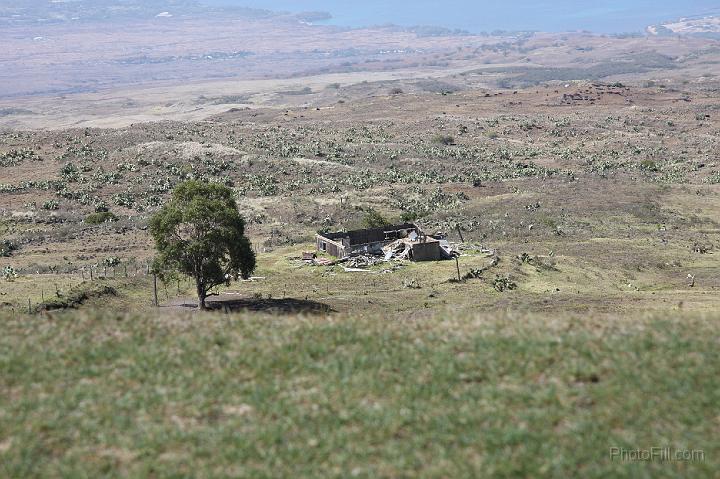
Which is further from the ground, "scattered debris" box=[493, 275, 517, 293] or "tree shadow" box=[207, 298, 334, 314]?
"tree shadow" box=[207, 298, 334, 314]

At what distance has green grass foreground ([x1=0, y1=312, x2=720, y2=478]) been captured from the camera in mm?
11680

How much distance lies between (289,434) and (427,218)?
54155 mm

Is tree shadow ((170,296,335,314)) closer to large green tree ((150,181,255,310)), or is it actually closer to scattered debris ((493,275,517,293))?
large green tree ((150,181,255,310))

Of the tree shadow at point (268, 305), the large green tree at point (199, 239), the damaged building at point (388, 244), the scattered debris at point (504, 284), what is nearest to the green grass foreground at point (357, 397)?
the large green tree at point (199, 239)

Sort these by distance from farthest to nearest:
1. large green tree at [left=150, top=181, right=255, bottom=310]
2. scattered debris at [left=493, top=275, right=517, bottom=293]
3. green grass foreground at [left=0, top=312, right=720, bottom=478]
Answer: scattered debris at [left=493, top=275, right=517, bottom=293] < large green tree at [left=150, top=181, right=255, bottom=310] < green grass foreground at [left=0, top=312, right=720, bottom=478]

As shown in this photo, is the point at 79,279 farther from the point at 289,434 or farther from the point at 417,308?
the point at 289,434

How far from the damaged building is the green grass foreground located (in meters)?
31.4

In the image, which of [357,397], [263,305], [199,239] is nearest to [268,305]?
[263,305]

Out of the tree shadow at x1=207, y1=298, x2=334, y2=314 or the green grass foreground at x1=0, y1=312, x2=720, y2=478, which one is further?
the tree shadow at x1=207, y1=298, x2=334, y2=314

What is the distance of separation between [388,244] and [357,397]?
3788cm

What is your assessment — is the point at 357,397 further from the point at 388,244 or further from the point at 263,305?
the point at 388,244

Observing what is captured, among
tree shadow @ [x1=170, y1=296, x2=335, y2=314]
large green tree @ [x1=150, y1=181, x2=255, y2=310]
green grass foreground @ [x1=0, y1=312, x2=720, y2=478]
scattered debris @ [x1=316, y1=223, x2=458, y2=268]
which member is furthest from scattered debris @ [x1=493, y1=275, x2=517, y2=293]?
green grass foreground @ [x1=0, y1=312, x2=720, y2=478]

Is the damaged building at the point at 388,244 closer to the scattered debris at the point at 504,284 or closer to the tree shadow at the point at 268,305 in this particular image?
the scattered debris at the point at 504,284

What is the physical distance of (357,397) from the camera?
13656mm
